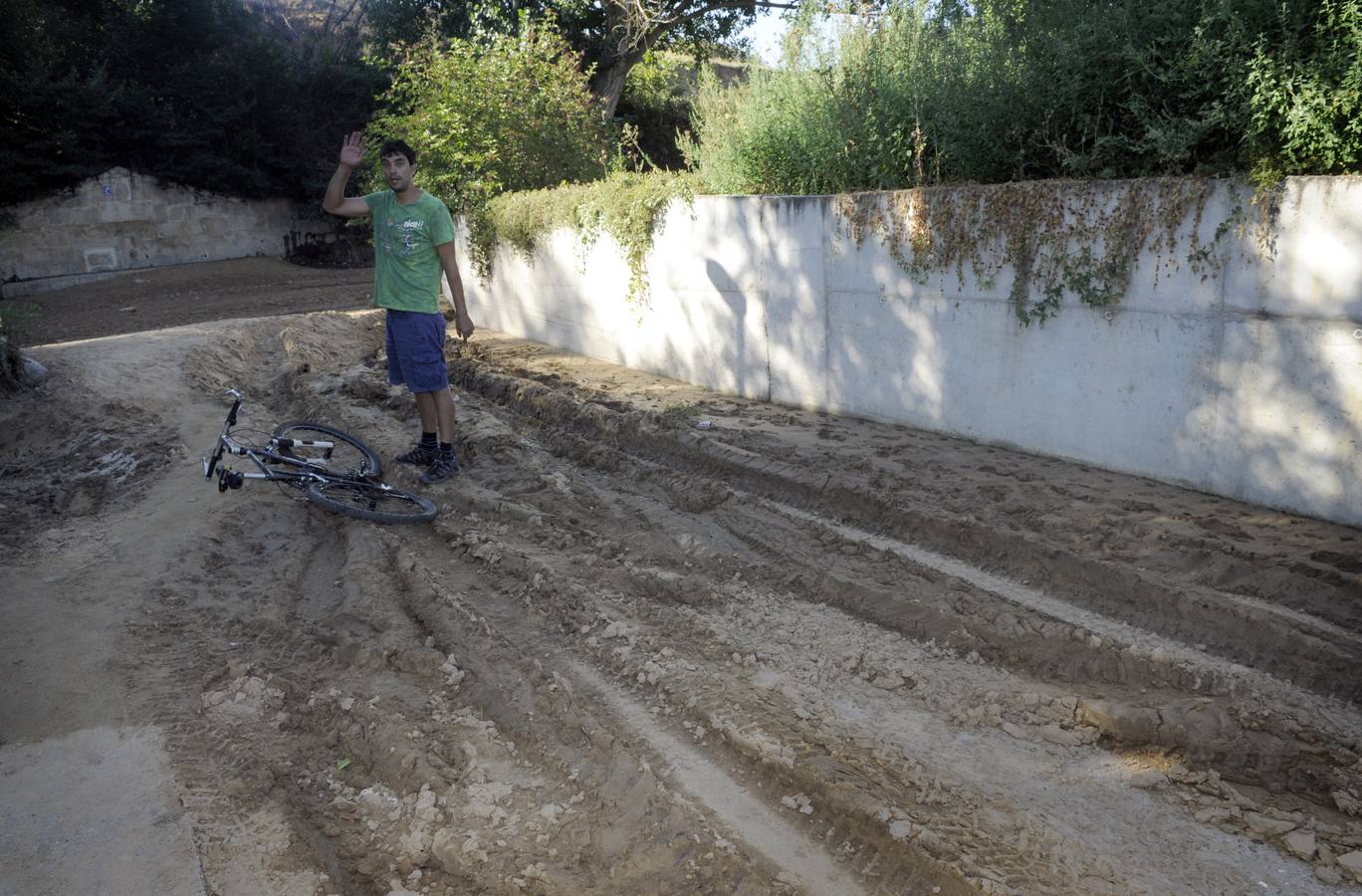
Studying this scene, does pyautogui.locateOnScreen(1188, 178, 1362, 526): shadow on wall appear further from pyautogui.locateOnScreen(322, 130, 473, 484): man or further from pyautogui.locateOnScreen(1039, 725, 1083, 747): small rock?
pyautogui.locateOnScreen(322, 130, 473, 484): man

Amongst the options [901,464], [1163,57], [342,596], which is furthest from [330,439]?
[1163,57]

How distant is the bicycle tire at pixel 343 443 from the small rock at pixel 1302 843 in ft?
18.1

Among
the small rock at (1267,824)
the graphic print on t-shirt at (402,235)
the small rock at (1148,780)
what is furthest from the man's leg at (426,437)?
the small rock at (1267,824)

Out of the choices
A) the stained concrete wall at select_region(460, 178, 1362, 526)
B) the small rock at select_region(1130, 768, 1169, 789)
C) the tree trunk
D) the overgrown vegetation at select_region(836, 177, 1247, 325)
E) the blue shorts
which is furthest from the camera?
the tree trunk

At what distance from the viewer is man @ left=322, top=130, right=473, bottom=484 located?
657 cm

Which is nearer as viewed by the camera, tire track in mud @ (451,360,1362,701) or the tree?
tire track in mud @ (451,360,1362,701)

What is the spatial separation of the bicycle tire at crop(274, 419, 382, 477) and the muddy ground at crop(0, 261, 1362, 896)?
0.24 meters

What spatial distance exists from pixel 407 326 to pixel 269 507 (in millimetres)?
1497

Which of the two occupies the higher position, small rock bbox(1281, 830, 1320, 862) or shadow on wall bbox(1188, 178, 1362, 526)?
shadow on wall bbox(1188, 178, 1362, 526)

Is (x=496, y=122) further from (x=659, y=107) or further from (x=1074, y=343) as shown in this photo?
(x=659, y=107)

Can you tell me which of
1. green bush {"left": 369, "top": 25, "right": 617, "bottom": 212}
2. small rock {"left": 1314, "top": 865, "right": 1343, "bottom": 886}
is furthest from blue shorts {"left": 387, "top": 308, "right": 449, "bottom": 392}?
green bush {"left": 369, "top": 25, "right": 617, "bottom": 212}

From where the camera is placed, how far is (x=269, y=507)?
6.36 metres

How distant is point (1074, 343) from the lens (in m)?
6.21

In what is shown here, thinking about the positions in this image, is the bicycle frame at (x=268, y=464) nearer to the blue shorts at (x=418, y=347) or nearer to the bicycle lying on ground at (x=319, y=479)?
the bicycle lying on ground at (x=319, y=479)
